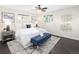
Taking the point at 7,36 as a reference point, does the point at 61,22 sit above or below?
above

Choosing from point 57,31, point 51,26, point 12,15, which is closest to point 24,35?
point 12,15

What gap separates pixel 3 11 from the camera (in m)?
1.98

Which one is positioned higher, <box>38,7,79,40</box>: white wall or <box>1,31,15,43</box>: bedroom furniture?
<box>38,7,79,40</box>: white wall

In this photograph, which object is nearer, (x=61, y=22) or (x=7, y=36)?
(x=61, y=22)

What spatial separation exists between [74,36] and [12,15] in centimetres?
228

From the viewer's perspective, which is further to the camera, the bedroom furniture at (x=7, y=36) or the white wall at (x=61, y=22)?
the bedroom furniture at (x=7, y=36)

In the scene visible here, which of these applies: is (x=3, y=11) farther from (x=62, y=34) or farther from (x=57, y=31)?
(x=62, y=34)

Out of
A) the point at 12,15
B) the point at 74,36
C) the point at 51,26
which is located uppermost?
the point at 12,15

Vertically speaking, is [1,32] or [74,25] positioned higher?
[74,25]

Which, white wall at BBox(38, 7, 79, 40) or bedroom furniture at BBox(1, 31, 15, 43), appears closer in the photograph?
white wall at BBox(38, 7, 79, 40)

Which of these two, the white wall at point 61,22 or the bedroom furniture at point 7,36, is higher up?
the white wall at point 61,22
